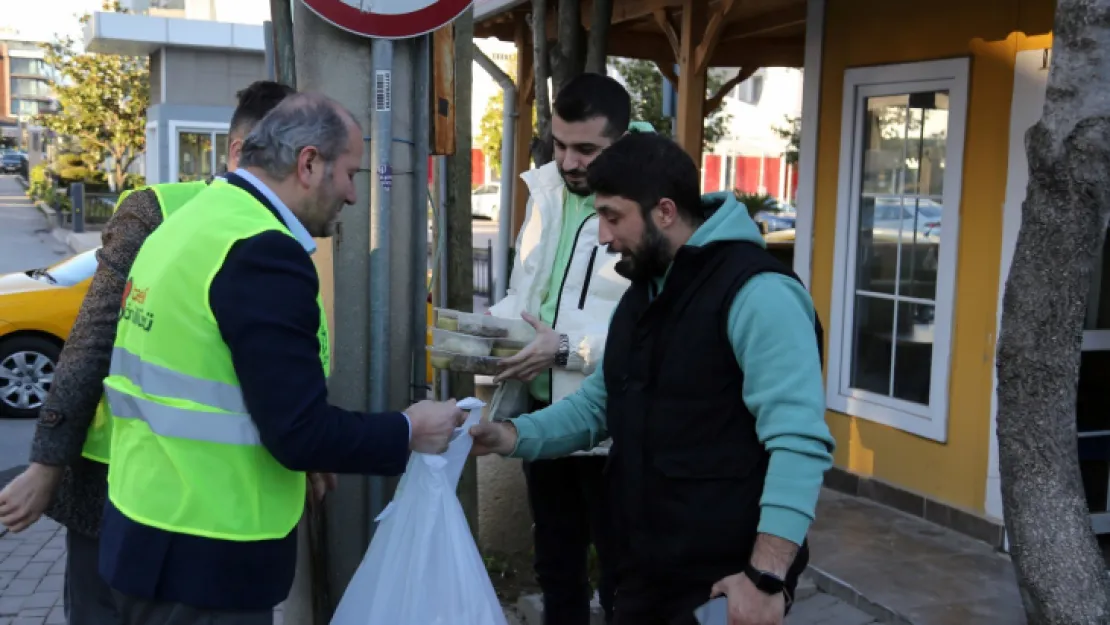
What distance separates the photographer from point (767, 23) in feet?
31.5

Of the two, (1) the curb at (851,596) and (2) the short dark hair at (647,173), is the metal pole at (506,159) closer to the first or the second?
(1) the curb at (851,596)

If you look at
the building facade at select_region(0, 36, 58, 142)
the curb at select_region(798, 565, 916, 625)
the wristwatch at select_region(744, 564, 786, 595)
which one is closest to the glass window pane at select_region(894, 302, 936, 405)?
the curb at select_region(798, 565, 916, 625)

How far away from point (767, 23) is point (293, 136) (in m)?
7.92

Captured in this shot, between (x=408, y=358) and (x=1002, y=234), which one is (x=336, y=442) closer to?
(x=408, y=358)

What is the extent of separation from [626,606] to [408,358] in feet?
3.70

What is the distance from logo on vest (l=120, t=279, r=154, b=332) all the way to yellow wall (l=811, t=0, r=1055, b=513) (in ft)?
14.7

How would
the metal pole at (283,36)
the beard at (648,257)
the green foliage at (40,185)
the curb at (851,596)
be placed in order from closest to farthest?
the beard at (648,257), the metal pole at (283,36), the curb at (851,596), the green foliage at (40,185)

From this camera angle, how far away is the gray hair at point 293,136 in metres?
2.33

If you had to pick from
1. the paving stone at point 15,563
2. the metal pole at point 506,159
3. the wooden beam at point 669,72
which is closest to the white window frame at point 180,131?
the metal pole at point 506,159

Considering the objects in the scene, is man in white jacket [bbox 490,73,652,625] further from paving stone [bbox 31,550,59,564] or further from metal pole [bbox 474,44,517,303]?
metal pole [bbox 474,44,517,303]

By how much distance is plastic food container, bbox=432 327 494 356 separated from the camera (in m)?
3.24

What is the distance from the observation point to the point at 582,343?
3223 millimetres

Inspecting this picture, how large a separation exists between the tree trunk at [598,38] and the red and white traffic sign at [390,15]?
318cm

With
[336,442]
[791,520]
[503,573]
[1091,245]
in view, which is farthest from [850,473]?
[336,442]
